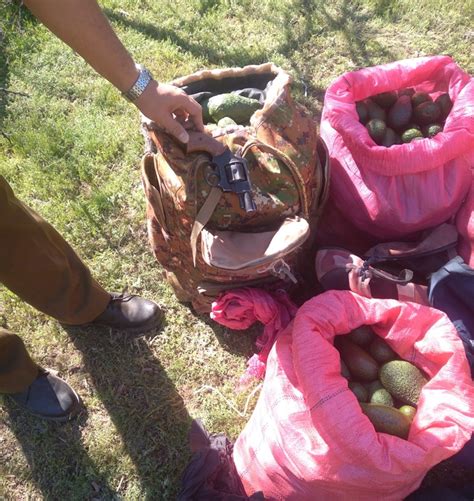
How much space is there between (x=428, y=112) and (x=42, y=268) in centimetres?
176

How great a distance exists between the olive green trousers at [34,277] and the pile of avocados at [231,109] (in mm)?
781

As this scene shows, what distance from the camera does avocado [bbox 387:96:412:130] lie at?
7.34 feet

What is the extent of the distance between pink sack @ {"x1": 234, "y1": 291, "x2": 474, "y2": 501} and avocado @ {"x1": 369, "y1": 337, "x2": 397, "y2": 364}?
0.11 ft

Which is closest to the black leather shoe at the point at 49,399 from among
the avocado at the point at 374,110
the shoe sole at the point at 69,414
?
the shoe sole at the point at 69,414

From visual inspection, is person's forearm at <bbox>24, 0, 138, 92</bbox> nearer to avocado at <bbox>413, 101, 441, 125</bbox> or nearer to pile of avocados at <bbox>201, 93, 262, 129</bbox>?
pile of avocados at <bbox>201, 93, 262, 129</bbox>

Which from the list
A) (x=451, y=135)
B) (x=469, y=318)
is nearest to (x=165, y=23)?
(x=451, y=135)

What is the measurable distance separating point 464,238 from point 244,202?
0.98 m

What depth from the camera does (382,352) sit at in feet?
6.34

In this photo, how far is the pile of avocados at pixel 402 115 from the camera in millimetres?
2188

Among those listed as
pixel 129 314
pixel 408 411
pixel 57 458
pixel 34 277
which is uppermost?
pixel 34 277

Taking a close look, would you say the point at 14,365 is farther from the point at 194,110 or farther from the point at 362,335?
the point at 362,335

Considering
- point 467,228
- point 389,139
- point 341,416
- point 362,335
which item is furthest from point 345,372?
point 389,139

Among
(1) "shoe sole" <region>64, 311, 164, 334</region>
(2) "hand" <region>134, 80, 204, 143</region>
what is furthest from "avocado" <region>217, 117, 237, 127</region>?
(1) "shoe sole" <region>64, 311, 164, 334</region>

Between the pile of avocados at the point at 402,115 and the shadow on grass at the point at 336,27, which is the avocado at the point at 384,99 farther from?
the shadow on grass at the point at 336,27
